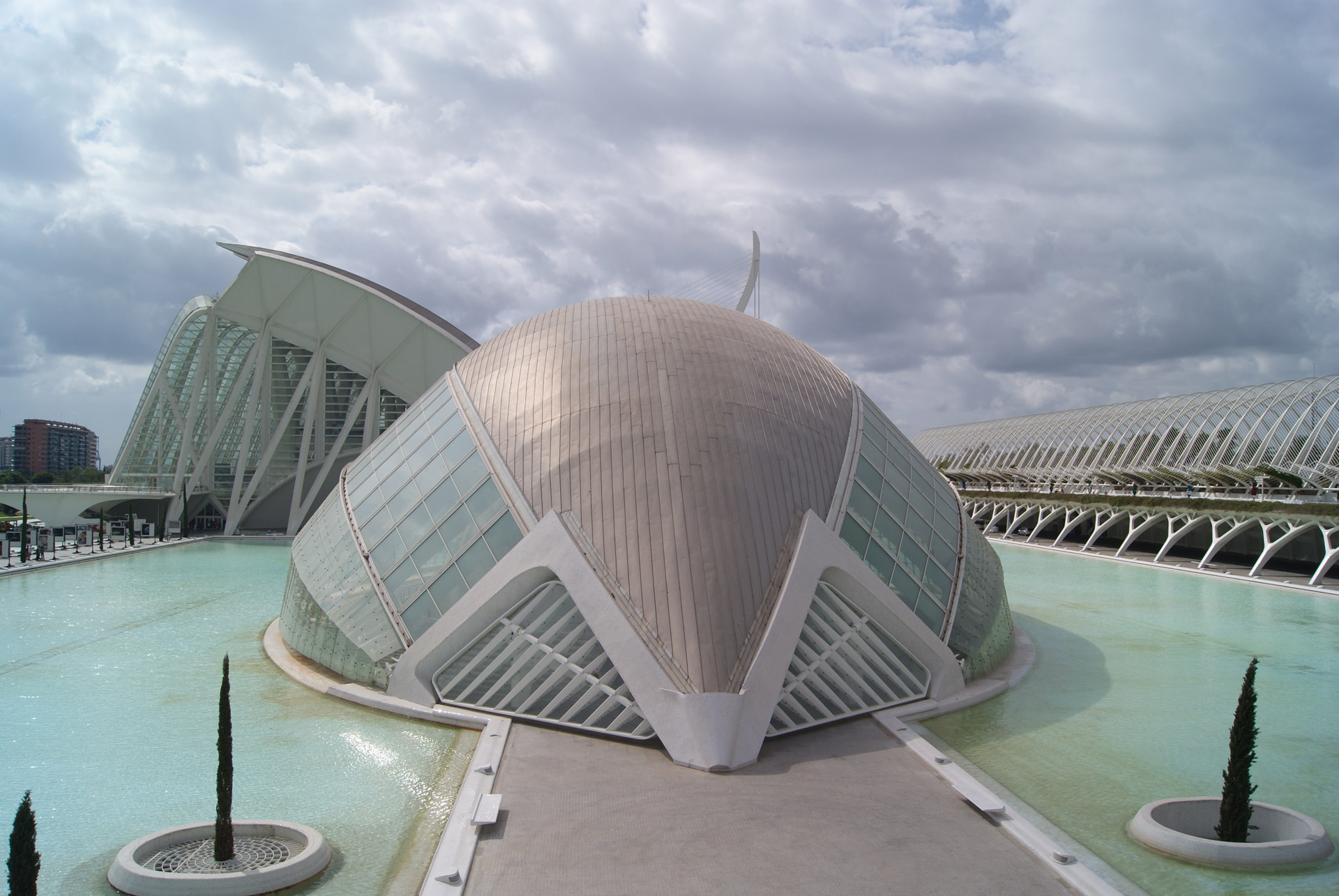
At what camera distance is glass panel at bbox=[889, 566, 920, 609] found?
14.8 meters

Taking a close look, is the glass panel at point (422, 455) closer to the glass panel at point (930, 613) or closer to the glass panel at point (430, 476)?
the glass panel at point (430, 476)

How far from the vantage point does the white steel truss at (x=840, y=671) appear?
1269 centimetres

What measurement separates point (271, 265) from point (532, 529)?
39414mm

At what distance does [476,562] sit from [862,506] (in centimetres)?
716

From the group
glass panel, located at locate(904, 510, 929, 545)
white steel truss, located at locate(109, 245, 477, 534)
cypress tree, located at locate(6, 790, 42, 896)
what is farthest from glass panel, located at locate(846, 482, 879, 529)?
white steel truss, located at locate(109, 245, 477, 534)

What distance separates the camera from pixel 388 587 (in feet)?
49.2

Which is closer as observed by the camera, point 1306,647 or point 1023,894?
point 1023,894

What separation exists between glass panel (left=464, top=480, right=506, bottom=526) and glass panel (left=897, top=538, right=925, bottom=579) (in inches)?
292

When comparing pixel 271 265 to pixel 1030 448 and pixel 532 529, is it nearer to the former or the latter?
pixel 532 529

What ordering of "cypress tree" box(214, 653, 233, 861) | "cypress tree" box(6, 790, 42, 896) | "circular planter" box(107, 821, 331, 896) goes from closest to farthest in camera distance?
"cypress tree" box(6, 790, 42, 896) → "circular planter" box(107, 821, 331, 896) → "cypress tree" box(214, 653, 233, 861)

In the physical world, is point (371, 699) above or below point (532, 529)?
below

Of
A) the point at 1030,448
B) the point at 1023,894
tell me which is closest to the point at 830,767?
the point at 1023,894

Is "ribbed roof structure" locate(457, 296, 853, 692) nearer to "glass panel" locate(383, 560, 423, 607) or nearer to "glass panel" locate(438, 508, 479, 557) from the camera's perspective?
"glass panel" locate(438, 508, 479, 557)

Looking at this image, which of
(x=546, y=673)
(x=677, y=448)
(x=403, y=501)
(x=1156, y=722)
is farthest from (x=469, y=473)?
(x=1156, y=722)
